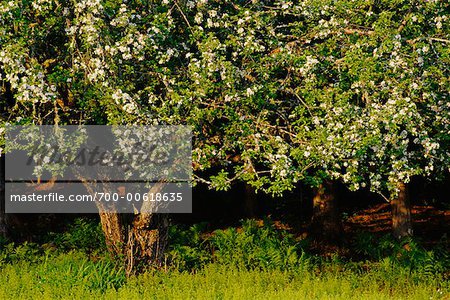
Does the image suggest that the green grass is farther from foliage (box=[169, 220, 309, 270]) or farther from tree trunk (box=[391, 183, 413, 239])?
tree trunk (box=[391, 183, 413, 239])

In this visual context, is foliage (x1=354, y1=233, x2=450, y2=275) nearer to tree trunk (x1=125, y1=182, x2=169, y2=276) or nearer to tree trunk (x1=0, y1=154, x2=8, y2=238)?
tree trunk (x1=125, y1=182, x2=169, y2=276)

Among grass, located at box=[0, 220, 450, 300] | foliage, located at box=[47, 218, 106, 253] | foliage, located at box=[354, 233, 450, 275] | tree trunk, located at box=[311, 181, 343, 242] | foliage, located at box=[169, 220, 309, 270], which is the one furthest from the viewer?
tree trunk, located at box=[311, 181, 343, 242]

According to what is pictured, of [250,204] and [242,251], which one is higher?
[250,204]

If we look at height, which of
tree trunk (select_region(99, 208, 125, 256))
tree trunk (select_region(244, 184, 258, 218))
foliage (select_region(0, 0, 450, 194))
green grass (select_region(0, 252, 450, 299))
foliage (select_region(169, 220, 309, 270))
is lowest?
green grass (select_region(0, 252, 450, 299))

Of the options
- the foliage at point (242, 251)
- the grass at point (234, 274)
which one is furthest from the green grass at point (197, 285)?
the foliage at point (242, 251)

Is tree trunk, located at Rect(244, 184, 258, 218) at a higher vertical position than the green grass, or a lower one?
higher

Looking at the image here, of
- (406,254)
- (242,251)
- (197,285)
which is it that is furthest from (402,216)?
(197,285)

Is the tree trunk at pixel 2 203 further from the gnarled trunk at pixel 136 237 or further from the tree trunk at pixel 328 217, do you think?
the tree trunk at pixel 328 217

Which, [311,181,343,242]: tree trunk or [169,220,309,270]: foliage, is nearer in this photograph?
[169,220,309,270]: foliage


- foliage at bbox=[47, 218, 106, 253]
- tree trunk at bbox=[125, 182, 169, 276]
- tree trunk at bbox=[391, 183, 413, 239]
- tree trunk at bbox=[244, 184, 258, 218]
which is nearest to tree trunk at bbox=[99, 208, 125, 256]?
tree trunk at bbox=[125, 182, 169, 276]

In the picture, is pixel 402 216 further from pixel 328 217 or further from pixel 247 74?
pixel 247 74

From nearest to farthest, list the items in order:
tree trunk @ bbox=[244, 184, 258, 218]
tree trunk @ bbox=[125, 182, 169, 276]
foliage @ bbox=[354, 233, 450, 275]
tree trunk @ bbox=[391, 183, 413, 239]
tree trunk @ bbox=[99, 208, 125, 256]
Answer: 1. tree trunk @ bbox=[125, 182, 169, 276]
2. tree trunk @ bbox=[99, 208, 125, 256]
3. foliage @ bbox=[354, 233, 450, 275]
4. tree trunk @ bbox=[391, 183, 413, 239]
5. tree trunk @ bbox=[244, 184, 258, 218]

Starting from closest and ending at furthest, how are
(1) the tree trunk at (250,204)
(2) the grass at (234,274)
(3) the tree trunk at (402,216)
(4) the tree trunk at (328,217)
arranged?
1. (2) the grass at (234,274)
2. (3) the tree trunk at (402,216)
3. (4) the tree trunk at (328,217)
4. (1) the tree trunk at (250,204)

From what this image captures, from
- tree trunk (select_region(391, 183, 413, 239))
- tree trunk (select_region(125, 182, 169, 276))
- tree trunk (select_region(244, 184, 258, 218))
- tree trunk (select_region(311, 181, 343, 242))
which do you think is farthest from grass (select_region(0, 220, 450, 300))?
tree trunk (select_region(244, 184, 258, 218))
